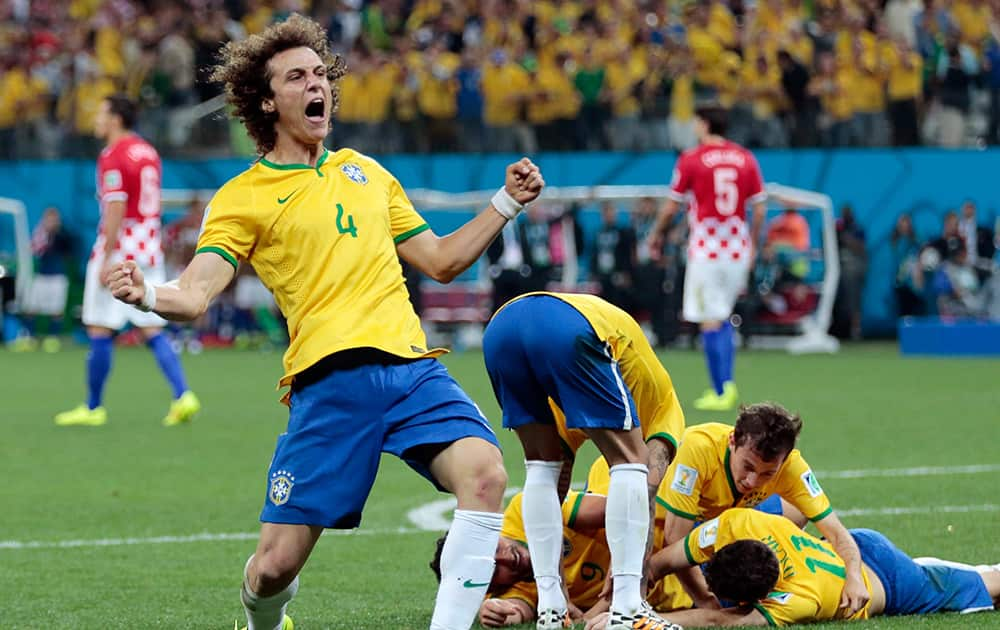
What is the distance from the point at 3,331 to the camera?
2580 cm

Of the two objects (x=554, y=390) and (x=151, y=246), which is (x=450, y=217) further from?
(x=554, y=390)

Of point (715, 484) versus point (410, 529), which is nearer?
point (715, 484)

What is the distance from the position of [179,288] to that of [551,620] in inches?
68.7

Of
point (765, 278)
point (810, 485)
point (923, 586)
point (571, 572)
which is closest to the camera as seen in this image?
point (923, 586)

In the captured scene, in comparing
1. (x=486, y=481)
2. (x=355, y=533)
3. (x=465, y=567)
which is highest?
(x=486, y=481)

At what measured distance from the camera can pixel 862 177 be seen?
77.1 feet

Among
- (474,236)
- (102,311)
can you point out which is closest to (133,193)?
(102,311)

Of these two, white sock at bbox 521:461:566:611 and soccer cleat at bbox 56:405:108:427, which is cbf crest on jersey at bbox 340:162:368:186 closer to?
white sock at bbox 521:461:566:611

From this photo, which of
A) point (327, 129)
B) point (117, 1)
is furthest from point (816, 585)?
point (117, 1)

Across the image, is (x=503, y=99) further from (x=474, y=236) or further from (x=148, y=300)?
(x=148, y=300)

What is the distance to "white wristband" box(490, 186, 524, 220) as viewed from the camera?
17.6 feet

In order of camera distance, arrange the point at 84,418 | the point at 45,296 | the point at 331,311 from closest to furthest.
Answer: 1. the point at 331,311
2. the point at 84,418
3. the point at 45,296

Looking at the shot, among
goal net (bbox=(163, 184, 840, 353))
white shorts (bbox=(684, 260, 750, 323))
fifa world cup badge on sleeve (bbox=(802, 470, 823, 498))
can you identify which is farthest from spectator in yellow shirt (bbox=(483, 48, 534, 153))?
fifa world cup badge on sleeve (bbox=(802, 470, 823, 498))

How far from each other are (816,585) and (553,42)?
18.8 m
